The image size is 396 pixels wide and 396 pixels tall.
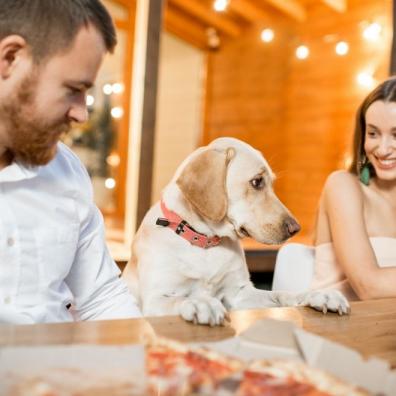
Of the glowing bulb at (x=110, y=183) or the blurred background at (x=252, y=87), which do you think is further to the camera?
the glowing bulb at (x=110, y=183)

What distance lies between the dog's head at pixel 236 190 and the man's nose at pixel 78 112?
67cm

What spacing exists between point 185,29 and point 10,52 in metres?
7.71

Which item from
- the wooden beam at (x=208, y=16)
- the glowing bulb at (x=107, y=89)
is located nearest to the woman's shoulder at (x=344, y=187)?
the glowing bulb at (x=107, y=89)

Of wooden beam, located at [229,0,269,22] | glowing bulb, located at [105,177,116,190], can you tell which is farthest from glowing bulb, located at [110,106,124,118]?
wooden beam, located at [229,0,269,22]

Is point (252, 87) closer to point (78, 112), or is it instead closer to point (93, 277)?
point (93, 277)

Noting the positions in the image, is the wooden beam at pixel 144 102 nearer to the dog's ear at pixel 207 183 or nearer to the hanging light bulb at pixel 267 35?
the dog's ear at pixel 207 183

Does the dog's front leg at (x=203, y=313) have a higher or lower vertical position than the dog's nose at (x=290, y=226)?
lower

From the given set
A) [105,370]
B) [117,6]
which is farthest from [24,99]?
[117,6]

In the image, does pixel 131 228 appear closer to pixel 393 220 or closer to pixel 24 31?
pixel 393 220

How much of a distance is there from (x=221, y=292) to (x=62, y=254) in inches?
26.4

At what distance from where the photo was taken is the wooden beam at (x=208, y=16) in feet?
24.4

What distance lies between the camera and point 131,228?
371 centimetres

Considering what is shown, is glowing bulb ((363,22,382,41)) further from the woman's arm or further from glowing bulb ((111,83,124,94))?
the woman's arm

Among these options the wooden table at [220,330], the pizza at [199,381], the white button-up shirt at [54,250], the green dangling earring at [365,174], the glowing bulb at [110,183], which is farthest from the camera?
the glowing bulb at [110,183]
